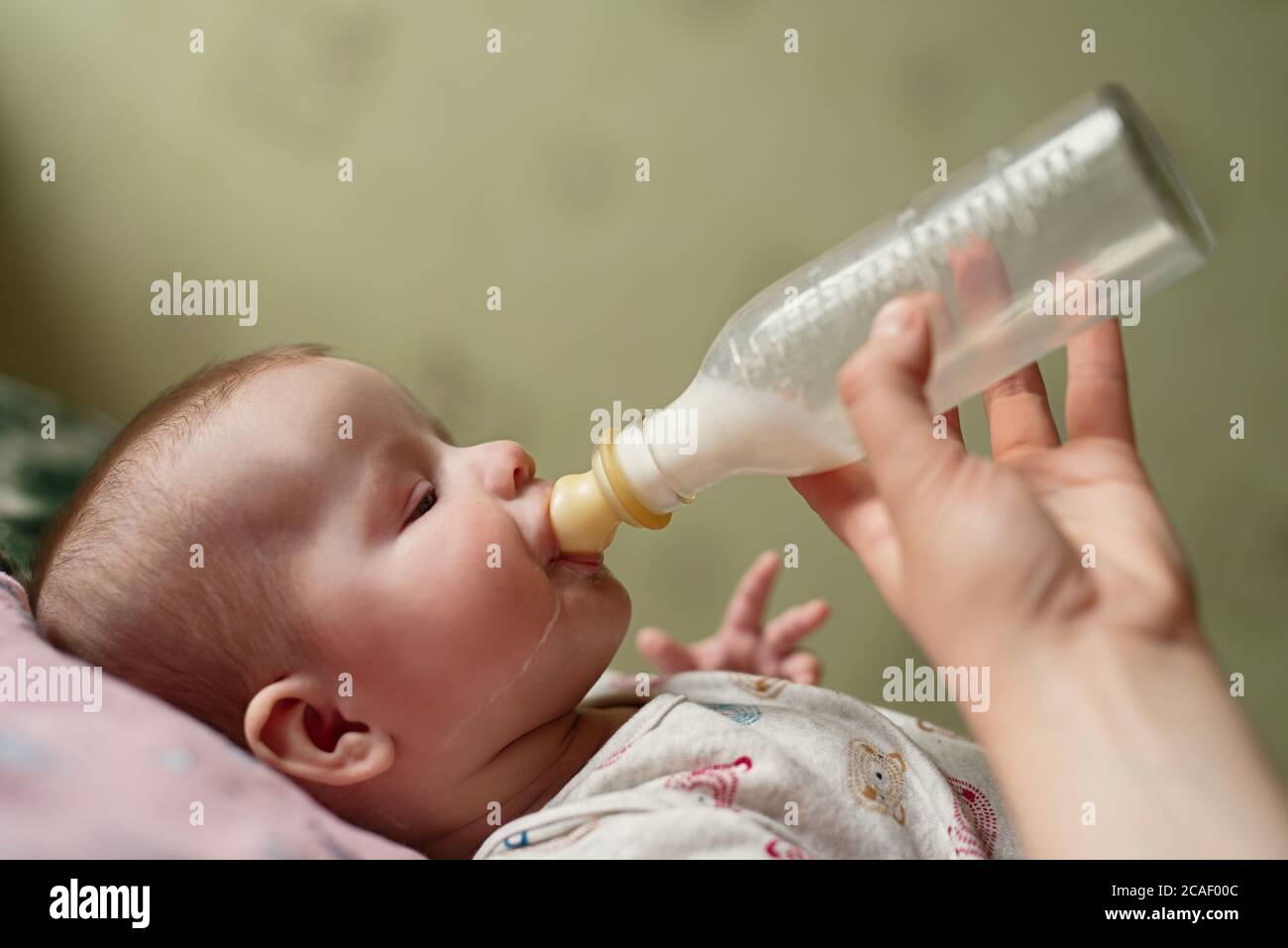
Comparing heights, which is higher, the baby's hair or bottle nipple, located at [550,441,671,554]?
bottle nipple, located at [550,441,671,554]

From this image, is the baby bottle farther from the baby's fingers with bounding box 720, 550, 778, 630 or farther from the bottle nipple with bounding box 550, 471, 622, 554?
the baby's fingers with bounding box 720, 550, 778, 630

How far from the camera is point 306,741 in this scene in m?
0.79

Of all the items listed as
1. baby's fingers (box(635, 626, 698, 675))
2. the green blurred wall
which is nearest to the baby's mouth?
baby's fingers (box(635, 626, 698, 675))

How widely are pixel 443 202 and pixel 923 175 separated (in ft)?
2.19

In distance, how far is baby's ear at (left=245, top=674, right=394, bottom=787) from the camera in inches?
30.6

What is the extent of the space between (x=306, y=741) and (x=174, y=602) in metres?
0.14

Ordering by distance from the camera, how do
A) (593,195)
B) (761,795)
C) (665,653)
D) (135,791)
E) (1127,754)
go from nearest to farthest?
(1127,754) < (135,791) < (761,795) < (665,653) < (593,195)

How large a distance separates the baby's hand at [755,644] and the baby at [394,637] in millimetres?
240

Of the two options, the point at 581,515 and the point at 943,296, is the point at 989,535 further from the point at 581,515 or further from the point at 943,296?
the point at 581,515

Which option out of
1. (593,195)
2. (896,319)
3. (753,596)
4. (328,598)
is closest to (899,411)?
(896,319)

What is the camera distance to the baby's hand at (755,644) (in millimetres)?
1114

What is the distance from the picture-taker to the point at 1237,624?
59.0 inches

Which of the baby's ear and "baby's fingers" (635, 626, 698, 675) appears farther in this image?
"baby's fingers" (635, 626, 698, 675)
